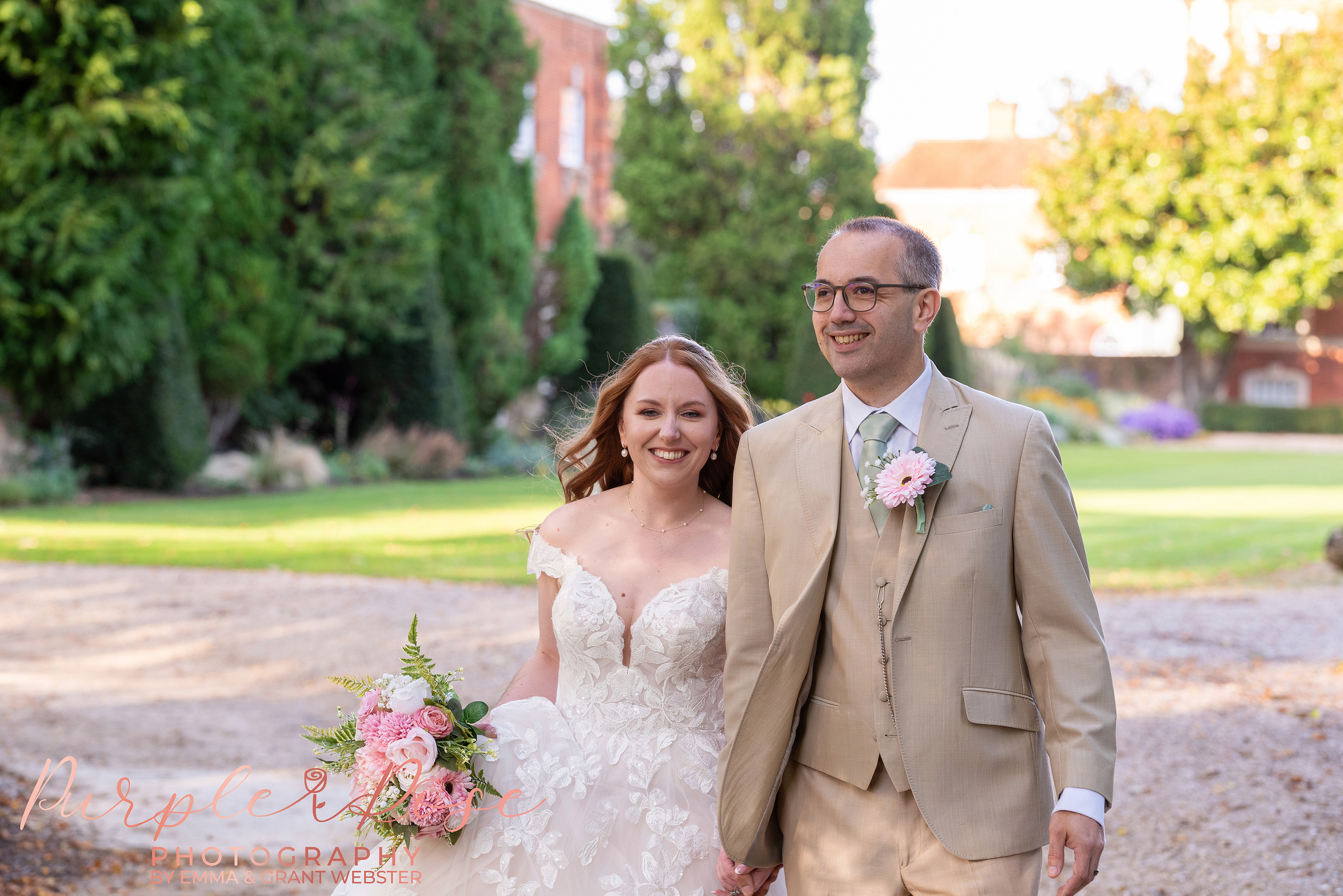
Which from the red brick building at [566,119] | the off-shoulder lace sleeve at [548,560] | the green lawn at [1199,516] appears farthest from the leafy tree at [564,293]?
the off-shoulder lace sleeve at [548,560]

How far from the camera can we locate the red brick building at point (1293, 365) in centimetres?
4175

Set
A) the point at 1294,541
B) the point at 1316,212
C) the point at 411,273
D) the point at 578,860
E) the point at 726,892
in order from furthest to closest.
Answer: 1. the point at 1316,212
2. the point at 411,273
3. the point at 1294,541
4. the point at 578,860
5. the point at 726,892

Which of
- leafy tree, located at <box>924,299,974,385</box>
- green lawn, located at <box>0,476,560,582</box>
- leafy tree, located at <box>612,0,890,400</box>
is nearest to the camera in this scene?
green lawn, located at <box>0,476,560,582</box>

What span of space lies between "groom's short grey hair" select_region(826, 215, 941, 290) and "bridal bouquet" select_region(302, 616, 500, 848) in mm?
1273

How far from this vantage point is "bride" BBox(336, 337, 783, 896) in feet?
9.90

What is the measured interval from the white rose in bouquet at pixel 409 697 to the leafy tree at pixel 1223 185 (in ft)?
113

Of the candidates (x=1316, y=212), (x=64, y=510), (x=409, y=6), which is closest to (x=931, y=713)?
(x=64, y=510)

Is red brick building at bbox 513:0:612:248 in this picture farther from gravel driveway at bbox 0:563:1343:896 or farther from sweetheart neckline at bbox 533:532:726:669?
sweetheart neckline at bbox 533:532:726:669

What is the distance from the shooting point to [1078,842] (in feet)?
7.01

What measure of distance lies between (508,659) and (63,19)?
9717mm

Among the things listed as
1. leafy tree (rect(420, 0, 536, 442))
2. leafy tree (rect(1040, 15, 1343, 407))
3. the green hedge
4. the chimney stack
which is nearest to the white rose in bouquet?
leafy tree (rect(420, 0, 536, 442))

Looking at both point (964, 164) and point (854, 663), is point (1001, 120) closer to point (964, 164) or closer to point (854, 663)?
point (964, 164)

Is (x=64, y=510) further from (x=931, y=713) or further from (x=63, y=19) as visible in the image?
(x=931, y=713)

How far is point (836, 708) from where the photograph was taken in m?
2.34
